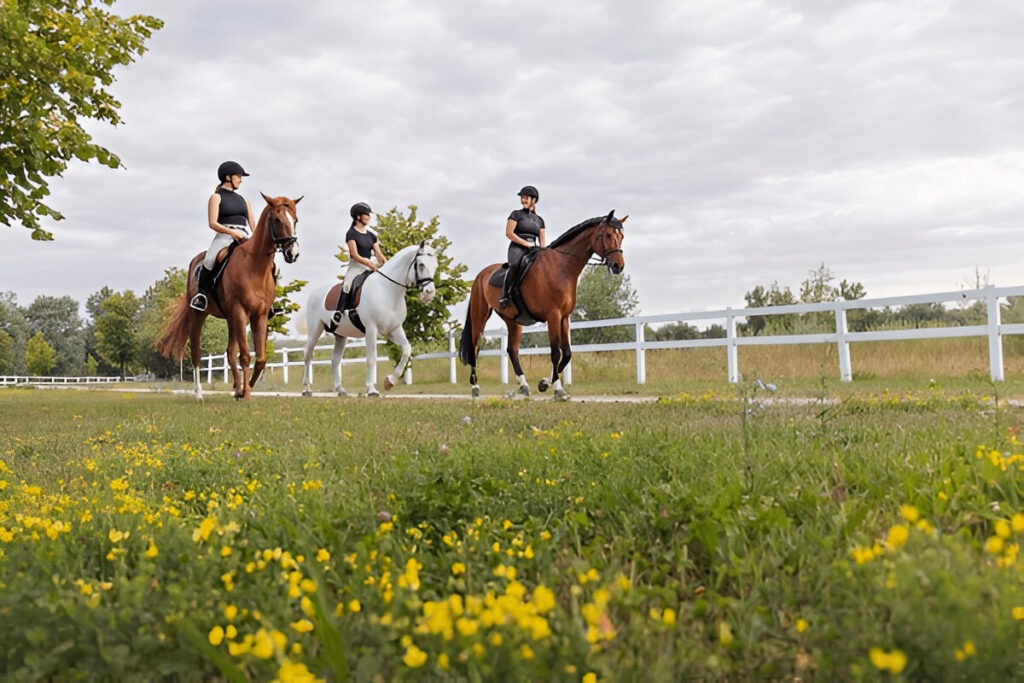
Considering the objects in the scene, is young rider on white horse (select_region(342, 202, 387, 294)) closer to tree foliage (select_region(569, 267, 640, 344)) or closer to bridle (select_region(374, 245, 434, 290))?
bridle (select_region(374, 245, 434, 290))

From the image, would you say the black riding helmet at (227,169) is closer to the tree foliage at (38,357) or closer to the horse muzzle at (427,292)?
the horse muzzle at (427,292)

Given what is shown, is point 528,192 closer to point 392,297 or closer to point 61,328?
point 392,297

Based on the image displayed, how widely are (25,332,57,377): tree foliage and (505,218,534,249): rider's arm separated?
95.2 m

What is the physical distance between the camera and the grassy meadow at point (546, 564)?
6.62 ft

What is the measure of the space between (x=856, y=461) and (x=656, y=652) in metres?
2.11

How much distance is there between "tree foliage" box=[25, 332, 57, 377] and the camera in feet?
299

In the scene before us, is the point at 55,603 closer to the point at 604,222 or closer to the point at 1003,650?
the point at 1003,650

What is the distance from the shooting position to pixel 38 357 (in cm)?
9100

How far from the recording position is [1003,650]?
6.39 feet

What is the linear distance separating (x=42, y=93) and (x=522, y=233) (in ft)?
21.4

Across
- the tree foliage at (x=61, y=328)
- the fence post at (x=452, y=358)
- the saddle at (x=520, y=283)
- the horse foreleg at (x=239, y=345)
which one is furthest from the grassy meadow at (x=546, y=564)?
the tree foliage at (x=61, y=328)

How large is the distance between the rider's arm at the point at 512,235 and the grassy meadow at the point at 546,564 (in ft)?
23.2

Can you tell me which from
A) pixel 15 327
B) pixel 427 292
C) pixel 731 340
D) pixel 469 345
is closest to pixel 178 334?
pixel 427 292

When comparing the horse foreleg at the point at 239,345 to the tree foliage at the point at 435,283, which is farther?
the tree foliage at the point at 435,283
